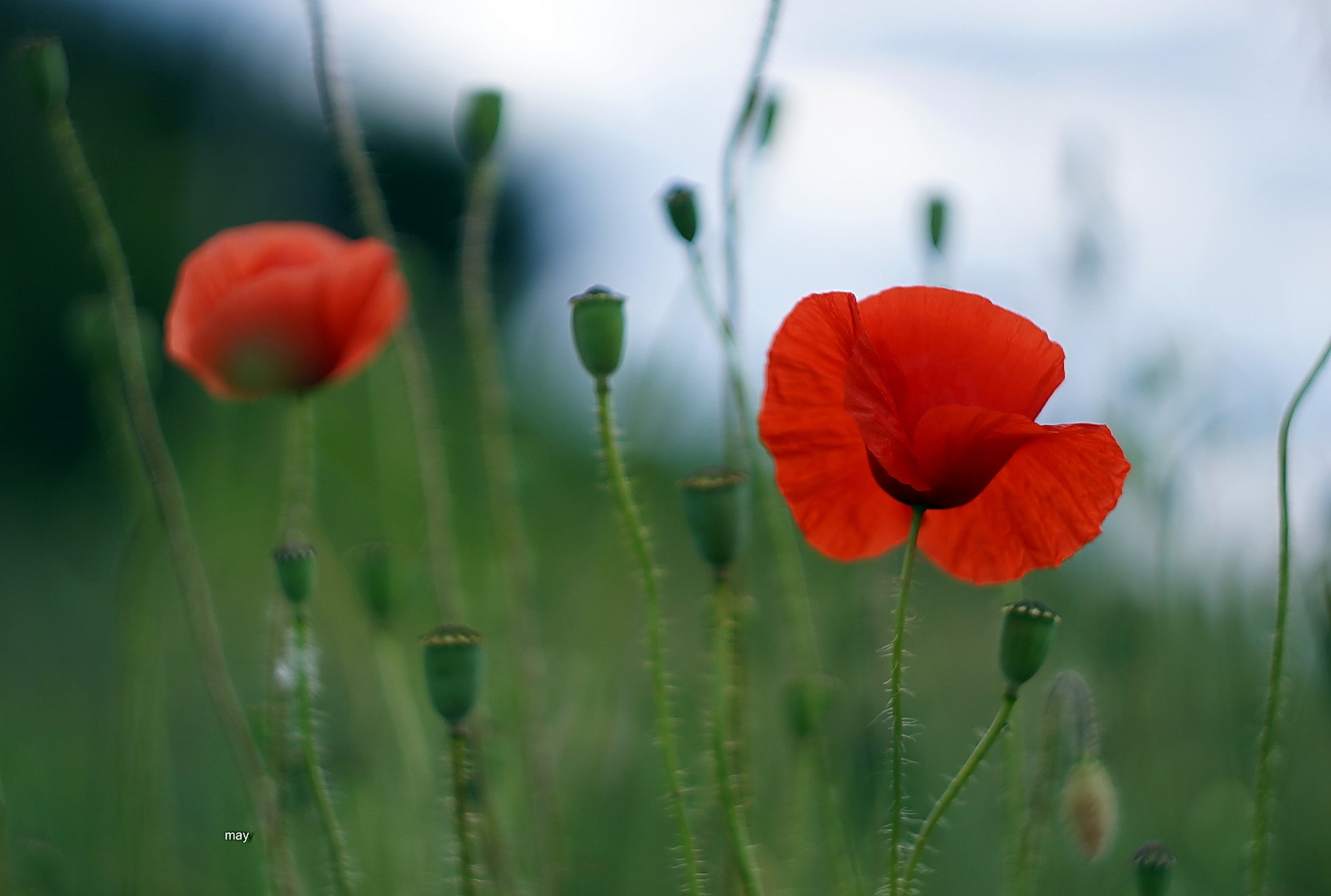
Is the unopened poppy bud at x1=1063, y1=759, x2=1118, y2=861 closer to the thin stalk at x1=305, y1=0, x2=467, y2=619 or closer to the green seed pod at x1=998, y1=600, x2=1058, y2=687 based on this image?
the green seed pod at x1=998, y1=600, x2=1058, y2=687

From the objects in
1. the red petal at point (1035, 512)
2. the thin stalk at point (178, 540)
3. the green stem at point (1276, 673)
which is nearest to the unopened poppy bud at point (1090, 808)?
the green stem at point (1276, 673)

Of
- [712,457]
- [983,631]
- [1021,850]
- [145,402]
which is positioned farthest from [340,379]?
[983,631]

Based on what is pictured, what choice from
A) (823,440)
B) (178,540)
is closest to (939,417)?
(823,440)

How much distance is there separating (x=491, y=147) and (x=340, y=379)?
1.26ft

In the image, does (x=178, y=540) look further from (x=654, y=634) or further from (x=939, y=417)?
(x=939, y=417)

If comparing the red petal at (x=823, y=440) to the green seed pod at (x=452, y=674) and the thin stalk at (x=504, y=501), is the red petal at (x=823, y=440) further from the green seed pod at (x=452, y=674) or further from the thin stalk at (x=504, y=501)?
the thin stalk at (x=504, y=501)

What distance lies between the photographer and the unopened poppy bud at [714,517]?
3.02ft

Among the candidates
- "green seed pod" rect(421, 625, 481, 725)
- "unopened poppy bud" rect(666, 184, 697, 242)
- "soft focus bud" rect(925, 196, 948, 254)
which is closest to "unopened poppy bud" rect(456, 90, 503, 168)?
"unopened poppy bud" rect(666, 184, 697, 242)

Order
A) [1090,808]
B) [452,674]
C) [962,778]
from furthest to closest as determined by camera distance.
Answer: [1090,808]
[452,674]
[962,778]

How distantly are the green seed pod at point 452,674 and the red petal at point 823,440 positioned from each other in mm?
302

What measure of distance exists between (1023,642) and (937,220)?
755mm

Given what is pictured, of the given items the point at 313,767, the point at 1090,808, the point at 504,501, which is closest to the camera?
the point at 313,767

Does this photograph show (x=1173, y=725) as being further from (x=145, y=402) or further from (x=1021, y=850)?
(x=145, y=402)

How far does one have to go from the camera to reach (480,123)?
1362mm
